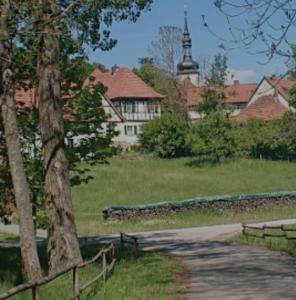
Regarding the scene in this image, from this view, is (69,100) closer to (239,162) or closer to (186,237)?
(186,237)

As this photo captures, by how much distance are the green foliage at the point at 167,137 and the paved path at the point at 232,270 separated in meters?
43.8

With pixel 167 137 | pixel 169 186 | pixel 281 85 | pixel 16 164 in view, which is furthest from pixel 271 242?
pixel 281 85

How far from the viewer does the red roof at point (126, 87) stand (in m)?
96.4

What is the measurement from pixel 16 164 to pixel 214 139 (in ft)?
190

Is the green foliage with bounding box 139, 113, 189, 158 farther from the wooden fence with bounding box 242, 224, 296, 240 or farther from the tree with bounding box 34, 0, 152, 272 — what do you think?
the tree with bounding box 34, 0, 152, 272

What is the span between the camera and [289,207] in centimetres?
4881

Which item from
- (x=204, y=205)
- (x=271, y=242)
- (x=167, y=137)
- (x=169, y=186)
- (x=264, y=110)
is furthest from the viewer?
(x=264, y=110)

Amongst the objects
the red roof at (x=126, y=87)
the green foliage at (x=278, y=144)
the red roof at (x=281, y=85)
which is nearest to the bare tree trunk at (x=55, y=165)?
the red roof at (x=281, y=85)

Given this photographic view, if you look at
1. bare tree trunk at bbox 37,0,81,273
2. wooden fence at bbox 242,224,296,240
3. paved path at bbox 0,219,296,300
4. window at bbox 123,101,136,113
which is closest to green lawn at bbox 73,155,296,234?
wooden fence at bbox 242,224,296,240

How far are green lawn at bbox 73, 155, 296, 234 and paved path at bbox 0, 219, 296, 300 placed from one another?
13.7 m

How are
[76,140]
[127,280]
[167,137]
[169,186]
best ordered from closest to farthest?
[127,280], [76,140], [169,186], [167,137]

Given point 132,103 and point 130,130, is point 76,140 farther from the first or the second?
point 132,103

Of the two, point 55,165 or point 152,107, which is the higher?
point 152,107

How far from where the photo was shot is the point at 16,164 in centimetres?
1466
